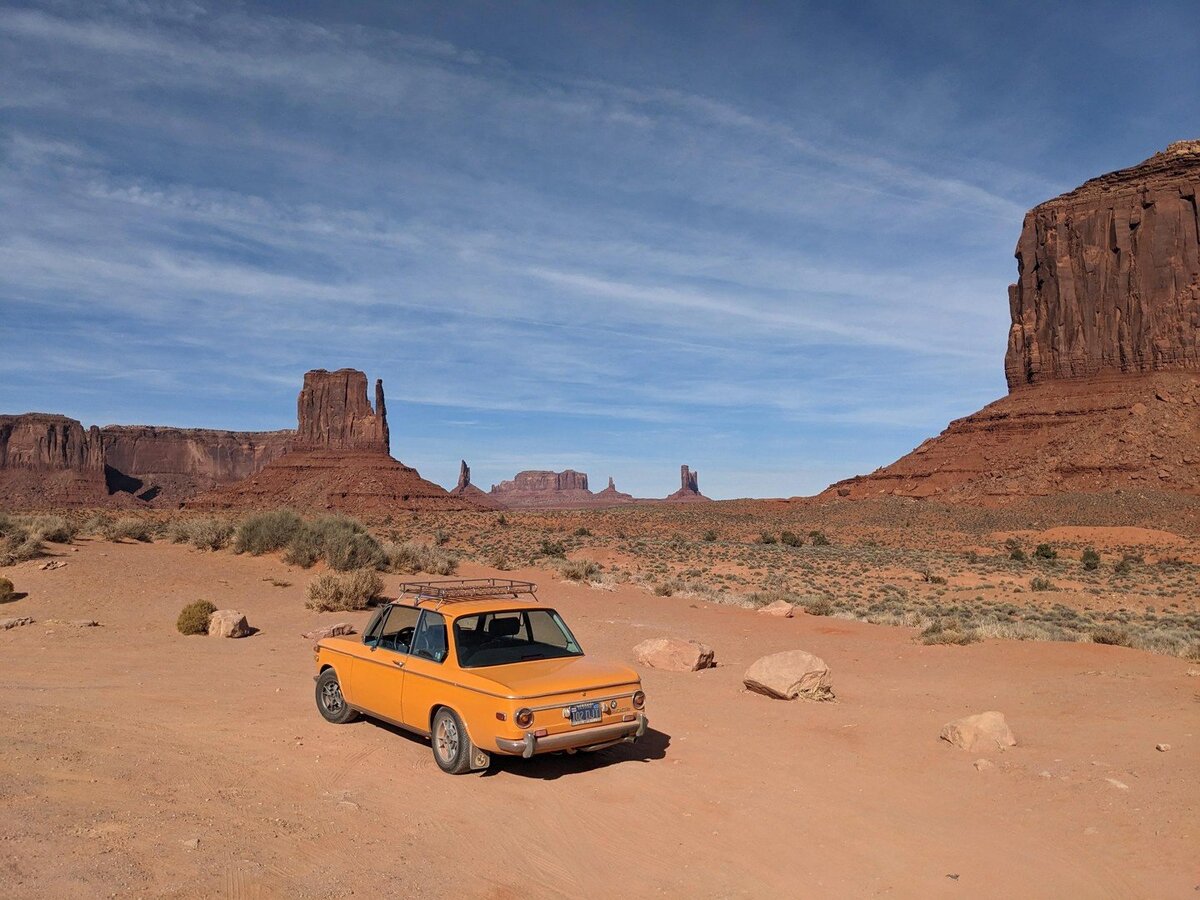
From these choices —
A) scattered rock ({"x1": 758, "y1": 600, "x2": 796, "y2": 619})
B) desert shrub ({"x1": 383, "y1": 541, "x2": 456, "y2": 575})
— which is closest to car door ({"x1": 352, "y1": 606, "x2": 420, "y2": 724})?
scattered rock ({"x1": 758, "y1": 600, "x2": 796, "y2": 619})

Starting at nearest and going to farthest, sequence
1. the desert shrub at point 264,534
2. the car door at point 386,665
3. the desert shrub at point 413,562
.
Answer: the car door at point 386,665 → the desert shrub at point 413,562 → the desert shrub at point 264,534

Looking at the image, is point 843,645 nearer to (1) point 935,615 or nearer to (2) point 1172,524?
(1) point 935,615

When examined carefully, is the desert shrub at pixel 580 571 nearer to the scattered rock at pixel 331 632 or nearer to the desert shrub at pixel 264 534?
the desert shrub at pixel 264 534

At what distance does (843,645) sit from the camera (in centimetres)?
1531

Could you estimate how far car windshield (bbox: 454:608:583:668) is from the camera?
24.7ft

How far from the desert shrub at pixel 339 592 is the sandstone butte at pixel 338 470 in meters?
63.7

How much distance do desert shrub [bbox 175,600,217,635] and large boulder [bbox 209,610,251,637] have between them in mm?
143

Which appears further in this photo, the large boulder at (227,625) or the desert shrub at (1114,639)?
the large boulder at (227,625)

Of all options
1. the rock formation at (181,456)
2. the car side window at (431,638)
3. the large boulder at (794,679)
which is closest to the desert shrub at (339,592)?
the large boulder at (794,679)

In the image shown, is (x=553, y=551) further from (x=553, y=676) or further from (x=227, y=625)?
(x=553, y=676)

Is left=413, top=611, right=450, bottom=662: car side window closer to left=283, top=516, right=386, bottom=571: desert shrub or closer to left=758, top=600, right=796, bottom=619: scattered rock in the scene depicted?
left=758, top=600, right=796, bottom=619: scattered rock

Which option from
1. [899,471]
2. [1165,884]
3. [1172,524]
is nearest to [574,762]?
[1165,884]

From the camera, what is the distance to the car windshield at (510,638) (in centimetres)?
753

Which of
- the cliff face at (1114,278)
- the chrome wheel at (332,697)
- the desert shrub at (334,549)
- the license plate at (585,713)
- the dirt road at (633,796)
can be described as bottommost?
the dirt road at (633,796)
